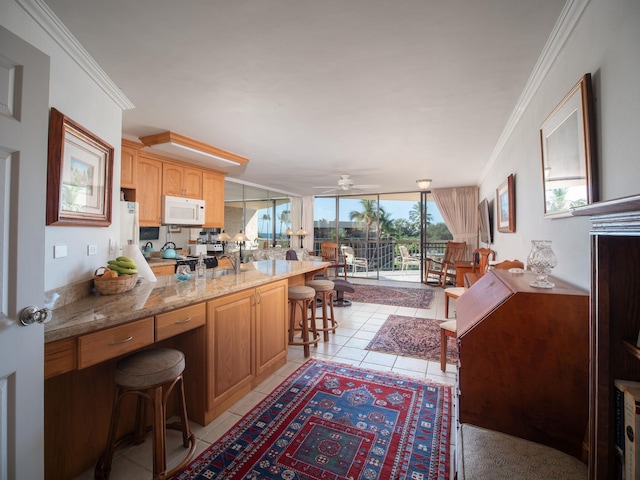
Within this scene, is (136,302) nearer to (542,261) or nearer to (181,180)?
(542,261)

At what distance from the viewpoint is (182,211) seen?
4004 millimetres

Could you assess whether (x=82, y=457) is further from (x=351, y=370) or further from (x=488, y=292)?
(x=488, y=292)

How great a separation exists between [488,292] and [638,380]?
970mm

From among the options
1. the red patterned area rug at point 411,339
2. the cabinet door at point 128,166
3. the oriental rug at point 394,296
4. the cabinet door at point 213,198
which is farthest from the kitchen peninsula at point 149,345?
the oriental rug at point 394,296

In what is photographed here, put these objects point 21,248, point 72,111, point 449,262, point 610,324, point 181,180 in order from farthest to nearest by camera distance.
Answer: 1. point 449,262
2. point 181,180
3. point 72,111
4. point 21,248
5. point 610,324

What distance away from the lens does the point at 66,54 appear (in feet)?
5.56

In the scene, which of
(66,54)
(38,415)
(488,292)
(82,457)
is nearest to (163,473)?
(82,457)

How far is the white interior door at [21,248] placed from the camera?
0.94 meters

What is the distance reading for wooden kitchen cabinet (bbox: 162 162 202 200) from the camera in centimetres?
389

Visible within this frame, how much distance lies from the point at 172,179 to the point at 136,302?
286 centimetres

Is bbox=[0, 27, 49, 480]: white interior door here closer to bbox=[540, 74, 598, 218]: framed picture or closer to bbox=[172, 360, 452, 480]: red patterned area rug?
bbox=[172, 360, 452, 480]: red patterned area rug

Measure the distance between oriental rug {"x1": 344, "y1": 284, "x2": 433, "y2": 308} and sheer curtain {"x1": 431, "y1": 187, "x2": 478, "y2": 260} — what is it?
1.50 metres

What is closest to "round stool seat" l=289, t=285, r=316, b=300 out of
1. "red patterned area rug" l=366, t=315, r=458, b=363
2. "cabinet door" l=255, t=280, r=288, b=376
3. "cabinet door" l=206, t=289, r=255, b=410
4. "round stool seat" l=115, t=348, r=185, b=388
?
"cabinet door" l=255, t=280, r=288, b=376

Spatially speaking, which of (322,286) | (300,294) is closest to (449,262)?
Answer: (322,286)
